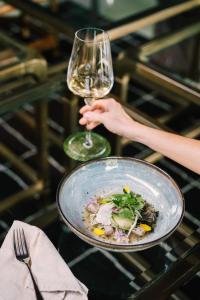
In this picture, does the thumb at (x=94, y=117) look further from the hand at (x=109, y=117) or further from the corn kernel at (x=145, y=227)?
the corn kernel at (x=145, y=227)

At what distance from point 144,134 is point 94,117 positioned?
13 centimetres

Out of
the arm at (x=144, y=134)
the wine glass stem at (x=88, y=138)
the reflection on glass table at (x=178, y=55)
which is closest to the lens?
the arm at (x=144, y=134)

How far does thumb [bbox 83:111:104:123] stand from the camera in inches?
43.9

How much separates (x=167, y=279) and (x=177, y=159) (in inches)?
11.0

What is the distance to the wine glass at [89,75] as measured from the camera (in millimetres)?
1044

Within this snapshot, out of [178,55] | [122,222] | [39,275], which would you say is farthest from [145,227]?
[178,55]

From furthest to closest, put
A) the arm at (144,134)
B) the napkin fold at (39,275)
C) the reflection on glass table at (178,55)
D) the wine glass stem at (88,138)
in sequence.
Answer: the reflection on glass table at (178,55)
the wine glass stem at (88,138)
the arm at (144,134)
the napkin fold at (39,275)

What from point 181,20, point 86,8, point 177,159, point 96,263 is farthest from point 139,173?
point 86,8

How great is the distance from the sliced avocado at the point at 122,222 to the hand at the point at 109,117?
248 millimetres

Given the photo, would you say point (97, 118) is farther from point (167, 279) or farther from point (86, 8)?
point (86, 8)

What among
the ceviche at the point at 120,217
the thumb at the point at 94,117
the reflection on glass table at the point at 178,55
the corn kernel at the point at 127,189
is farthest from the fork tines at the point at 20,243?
the reflection on glass table at the point at 178,55

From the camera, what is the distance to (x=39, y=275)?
82 cm

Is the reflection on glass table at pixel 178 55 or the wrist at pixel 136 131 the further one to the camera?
the reflection on glass table at pixel 178 55

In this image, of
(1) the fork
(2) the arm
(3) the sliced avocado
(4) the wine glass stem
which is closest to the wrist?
(2) the arm
